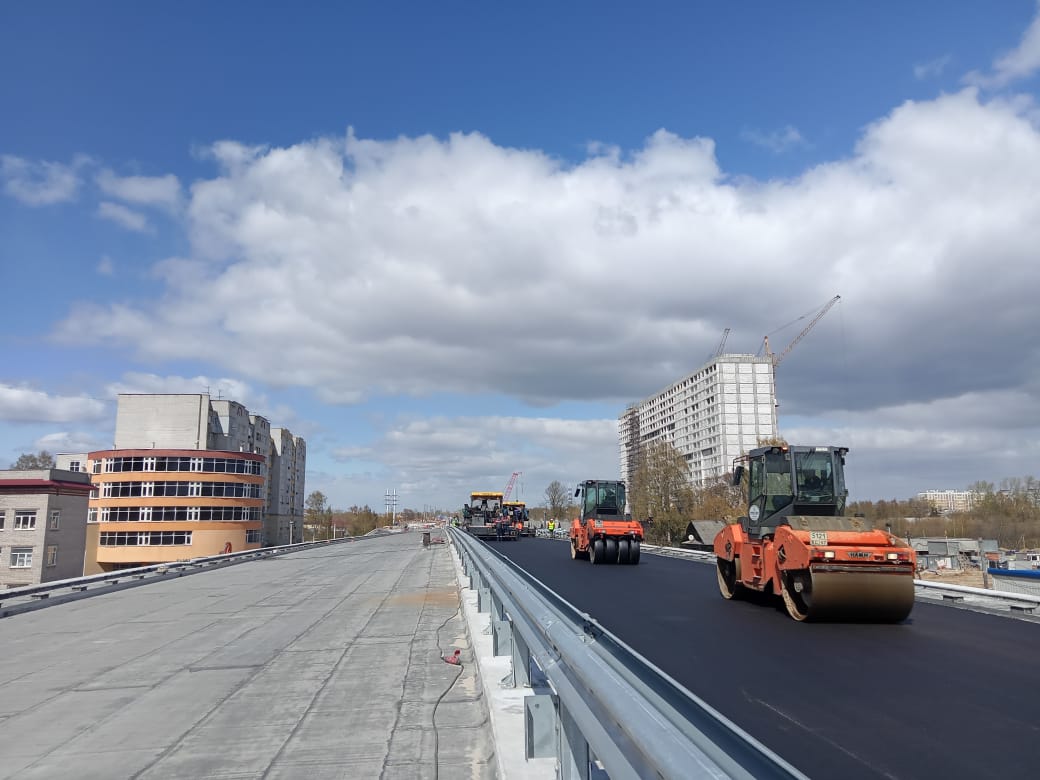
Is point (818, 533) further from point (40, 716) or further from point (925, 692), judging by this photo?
point (40, 716)

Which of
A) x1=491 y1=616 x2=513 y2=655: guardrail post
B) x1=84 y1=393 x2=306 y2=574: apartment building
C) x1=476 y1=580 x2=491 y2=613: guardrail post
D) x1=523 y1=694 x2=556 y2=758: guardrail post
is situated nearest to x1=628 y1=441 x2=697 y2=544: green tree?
x1=84 y1=393 x2=306 y2=574: apartment building

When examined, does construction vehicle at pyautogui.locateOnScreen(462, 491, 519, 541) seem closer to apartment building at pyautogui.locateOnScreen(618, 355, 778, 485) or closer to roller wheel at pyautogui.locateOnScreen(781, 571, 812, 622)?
roller wheel at pyautogui.locateOnScreen(781, 571, 812, 622)

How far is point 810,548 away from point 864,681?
3.49m

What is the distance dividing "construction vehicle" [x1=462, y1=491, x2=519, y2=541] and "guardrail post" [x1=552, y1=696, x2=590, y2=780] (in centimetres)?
4357

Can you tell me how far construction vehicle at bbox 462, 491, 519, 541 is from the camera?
154 ft

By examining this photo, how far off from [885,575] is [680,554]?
1841 cm

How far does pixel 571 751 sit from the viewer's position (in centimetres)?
347

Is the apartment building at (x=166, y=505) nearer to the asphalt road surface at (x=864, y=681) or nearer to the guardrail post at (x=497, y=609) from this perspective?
the asphalt road surface at (x=864, y=681)

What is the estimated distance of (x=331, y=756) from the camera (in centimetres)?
512

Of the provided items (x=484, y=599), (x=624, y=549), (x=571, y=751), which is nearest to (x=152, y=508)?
(x=624, y=549)

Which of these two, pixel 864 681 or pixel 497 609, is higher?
pixel 497 609

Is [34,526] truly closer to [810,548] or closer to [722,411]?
[810,548]

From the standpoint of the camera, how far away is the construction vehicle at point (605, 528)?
23.4m

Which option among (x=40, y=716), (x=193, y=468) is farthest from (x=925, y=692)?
(x=193, y=468)
